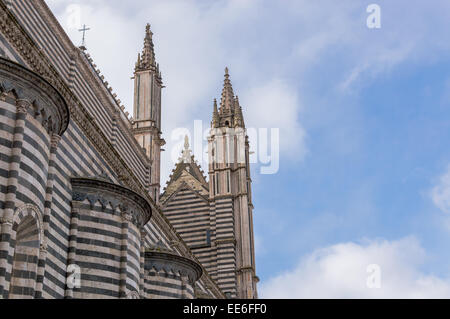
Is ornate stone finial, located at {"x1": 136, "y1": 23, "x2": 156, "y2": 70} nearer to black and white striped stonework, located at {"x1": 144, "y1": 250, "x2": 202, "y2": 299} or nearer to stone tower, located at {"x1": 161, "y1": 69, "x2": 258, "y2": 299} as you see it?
stone tower, located at {"x1": 161, "y1": 69, "x2": 258, "y2": 299}

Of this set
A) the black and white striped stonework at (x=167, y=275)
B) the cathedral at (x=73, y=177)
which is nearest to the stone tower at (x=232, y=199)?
the cathedral at (x=73, y=177)

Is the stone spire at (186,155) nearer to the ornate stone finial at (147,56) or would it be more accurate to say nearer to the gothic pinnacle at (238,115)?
the gothic pinnacle at (238,115)

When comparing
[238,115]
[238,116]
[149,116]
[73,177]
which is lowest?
[73,177]

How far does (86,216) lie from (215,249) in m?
24.6

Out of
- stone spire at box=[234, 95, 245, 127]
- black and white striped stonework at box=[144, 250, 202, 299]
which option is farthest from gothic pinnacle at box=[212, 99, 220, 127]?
black and white striped stonework at box=[144, 250, 202, 299]

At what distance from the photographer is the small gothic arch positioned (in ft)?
50.9

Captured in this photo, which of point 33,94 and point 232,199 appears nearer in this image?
point 33,94

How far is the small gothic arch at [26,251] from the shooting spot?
1551 cm

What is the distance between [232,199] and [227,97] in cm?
913

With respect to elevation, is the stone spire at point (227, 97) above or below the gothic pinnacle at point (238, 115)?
above

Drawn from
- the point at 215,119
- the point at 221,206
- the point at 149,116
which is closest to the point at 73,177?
the point at 149,116

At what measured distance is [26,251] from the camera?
1608 cm

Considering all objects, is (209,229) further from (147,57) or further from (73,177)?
(73,177)
